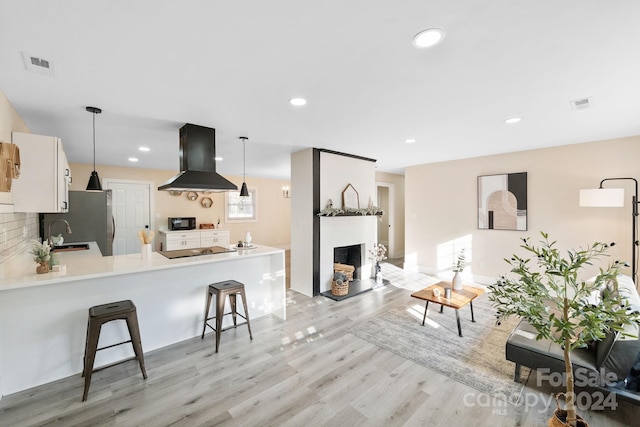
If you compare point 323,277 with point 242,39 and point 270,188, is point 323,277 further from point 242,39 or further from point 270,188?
point 270,188

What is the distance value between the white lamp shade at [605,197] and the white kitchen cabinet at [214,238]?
6873 mm

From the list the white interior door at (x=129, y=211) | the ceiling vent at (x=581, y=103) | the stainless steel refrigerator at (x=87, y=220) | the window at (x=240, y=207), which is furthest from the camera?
the window at (x=240, y=207)

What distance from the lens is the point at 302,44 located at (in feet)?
5.35

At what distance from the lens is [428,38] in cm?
156

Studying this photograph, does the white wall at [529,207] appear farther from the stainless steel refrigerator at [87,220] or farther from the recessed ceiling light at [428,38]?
the stainless steel refrigerator at [87,220]

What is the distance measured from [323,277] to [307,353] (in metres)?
1.87

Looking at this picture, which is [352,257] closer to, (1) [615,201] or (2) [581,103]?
(1) [615,201]

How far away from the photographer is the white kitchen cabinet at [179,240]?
6199 mm

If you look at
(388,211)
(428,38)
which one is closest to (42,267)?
(428,38)

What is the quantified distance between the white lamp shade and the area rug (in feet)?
5.99

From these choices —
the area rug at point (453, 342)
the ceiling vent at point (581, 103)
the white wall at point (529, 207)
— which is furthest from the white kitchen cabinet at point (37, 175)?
the white wall at point (529, 207)

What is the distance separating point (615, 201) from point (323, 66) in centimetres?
403

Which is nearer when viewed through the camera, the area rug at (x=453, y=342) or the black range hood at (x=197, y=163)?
the area rug at (x=453, y=342)

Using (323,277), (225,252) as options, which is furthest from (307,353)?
(323,277)
